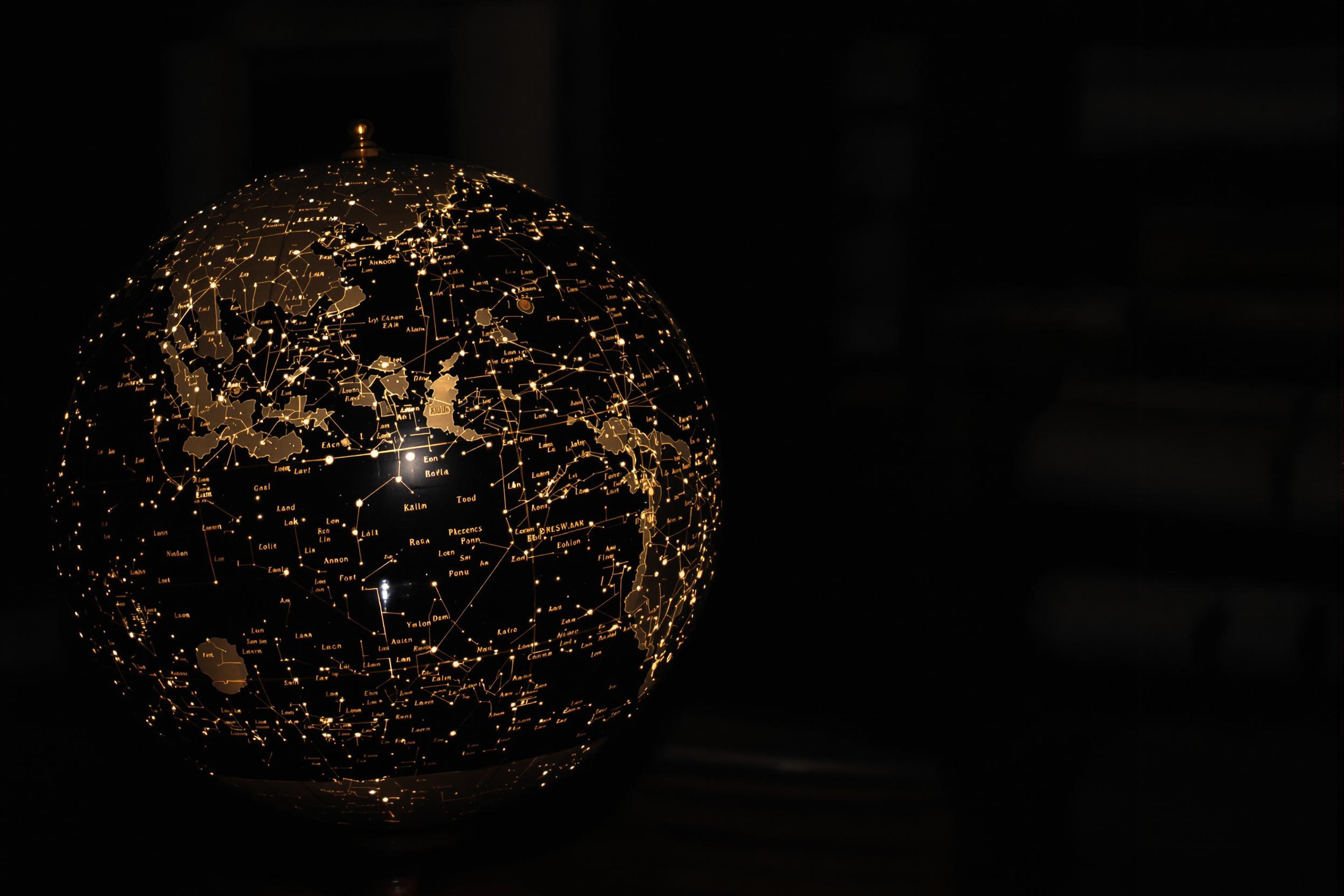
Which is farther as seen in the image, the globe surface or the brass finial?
the brass finial

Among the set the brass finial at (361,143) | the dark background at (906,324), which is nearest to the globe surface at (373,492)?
the brass finial at (361,143)

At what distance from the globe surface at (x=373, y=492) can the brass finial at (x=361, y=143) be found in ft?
0.15

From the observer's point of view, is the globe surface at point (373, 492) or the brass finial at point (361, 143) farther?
the brass finial at point (361, 143)

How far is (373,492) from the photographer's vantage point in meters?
1.00

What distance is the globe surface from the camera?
1.00m

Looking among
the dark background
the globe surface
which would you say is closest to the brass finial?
the globe surface

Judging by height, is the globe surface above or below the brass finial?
below

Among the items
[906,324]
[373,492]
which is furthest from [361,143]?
[906,324]

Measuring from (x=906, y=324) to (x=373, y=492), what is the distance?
96cm

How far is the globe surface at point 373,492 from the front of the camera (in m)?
1.00

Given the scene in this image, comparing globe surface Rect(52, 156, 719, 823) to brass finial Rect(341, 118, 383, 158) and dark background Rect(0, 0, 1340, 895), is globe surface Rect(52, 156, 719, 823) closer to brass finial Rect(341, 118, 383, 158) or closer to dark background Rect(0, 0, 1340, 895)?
brass finial Rect(341, 118, 383, 158)

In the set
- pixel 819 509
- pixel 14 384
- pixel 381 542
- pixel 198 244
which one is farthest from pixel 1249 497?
pixel 14 384

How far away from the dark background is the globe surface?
47 cm

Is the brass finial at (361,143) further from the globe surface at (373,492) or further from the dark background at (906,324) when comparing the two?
the dark background at (906,324)
